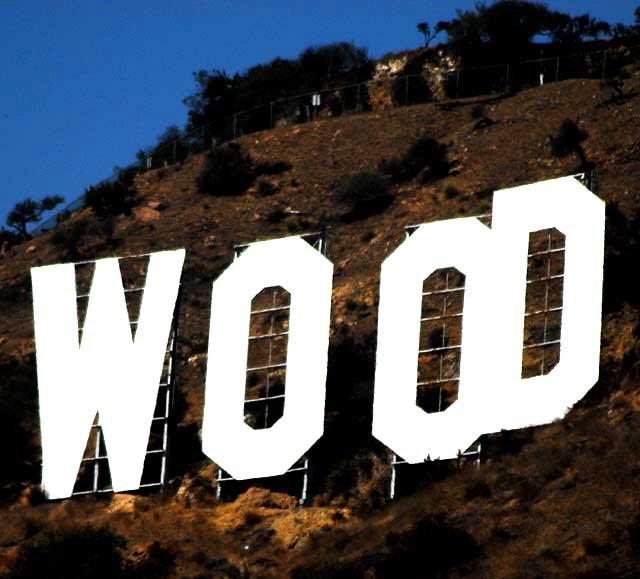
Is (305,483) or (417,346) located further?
(305,483)

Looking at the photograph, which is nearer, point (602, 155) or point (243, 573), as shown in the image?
point (243, 573)

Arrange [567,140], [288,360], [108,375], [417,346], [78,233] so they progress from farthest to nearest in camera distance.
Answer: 1. [78,233]
2. [567,140]
3. [108,375]
4. [288,360]
5. [417,346]

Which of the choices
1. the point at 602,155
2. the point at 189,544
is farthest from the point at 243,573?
the point at 602,155

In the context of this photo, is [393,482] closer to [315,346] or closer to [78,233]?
[315,346]

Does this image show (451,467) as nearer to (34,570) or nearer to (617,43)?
(34,570)

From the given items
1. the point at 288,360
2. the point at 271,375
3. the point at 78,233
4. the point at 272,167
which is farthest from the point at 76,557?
the point at 272,167

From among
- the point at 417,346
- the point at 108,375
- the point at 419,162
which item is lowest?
the point at 108,375

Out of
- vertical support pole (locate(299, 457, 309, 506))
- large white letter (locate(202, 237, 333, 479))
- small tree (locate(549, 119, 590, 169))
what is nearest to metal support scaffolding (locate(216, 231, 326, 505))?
vertical support pole (locate(299, 457, 309, 506))
